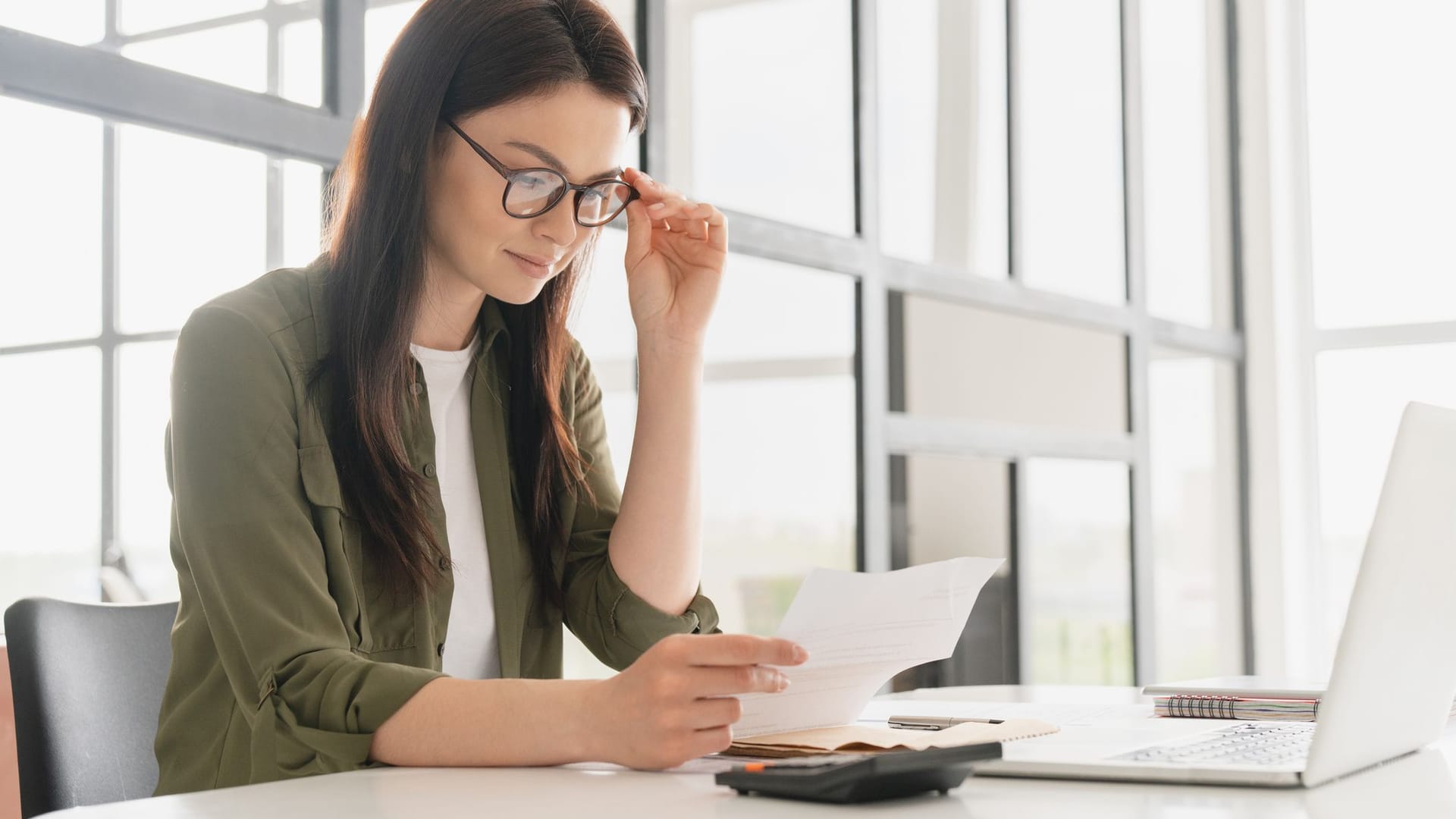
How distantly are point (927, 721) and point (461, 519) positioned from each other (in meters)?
0.51

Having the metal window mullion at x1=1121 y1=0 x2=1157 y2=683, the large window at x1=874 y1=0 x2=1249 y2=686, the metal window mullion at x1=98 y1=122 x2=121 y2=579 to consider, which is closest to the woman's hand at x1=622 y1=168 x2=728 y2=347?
the metal window mullion at x1=98 y1=122 x2=121 y2=579

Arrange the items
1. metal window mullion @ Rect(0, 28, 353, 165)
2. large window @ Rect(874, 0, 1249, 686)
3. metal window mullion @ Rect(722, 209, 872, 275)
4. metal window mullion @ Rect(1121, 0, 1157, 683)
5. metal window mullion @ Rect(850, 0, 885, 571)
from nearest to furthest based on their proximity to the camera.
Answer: metal window mullion @ Rect(0, 28, 353, 165) → metal window mullion @ Rect(722, 209, 872, 275) → metal window mullion @ Rect(850, 0, 885, 571) → large window @ Rect(874, 0, 1249, 686) → metal window mullion @ Rect(1121, 0, 1157, 683)

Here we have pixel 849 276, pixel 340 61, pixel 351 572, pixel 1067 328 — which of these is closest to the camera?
pixel 351 572

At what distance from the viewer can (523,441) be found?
1450mm

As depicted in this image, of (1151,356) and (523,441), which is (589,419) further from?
(1151,356)

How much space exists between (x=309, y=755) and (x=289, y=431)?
10.7 inches

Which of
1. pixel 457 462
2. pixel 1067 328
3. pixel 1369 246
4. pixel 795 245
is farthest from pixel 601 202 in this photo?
pixel 1369 246

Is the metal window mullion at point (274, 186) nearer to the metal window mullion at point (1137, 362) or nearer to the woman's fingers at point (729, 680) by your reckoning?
the woman's fingers at point (729, 680)

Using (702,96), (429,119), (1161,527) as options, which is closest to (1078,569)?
(1161,527)

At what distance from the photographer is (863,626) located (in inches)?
37.2

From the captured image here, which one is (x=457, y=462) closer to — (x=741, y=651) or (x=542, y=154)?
(x=542, y=154)

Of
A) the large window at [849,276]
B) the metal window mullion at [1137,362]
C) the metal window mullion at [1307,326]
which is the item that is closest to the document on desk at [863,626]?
the large window at [849,276]

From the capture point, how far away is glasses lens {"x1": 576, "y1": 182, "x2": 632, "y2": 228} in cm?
131

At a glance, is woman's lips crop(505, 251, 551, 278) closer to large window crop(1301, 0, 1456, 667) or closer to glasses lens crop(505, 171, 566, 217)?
glasses lens crop(505, 171, 566, 217)
